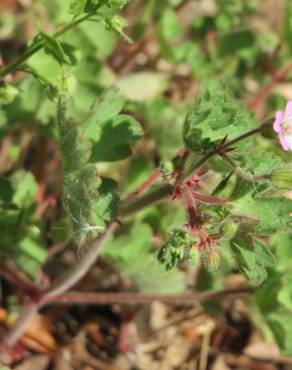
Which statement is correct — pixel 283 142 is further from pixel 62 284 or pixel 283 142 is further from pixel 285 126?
pixel 62 284

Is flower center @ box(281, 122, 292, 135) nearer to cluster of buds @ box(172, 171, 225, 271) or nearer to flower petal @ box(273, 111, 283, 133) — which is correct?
flower petal @ box(273, 111, 283, 133)

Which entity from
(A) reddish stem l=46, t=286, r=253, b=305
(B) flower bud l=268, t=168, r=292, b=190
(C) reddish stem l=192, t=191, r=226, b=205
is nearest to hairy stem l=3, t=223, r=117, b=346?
(A) reddish stem l=46, t=286, r=253, b=305

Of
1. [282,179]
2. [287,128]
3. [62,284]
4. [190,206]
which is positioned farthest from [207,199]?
[62,284]

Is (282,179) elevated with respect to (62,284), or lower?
elevated

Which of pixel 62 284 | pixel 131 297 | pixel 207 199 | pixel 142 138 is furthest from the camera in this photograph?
pixel 131 297

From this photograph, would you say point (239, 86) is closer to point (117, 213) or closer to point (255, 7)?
point (255, 7)

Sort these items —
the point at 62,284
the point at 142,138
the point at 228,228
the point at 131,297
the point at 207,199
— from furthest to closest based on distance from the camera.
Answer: the point at 131,297
the point at 62,284
the point at 142,138
the point at 207,199
the point at 228,228

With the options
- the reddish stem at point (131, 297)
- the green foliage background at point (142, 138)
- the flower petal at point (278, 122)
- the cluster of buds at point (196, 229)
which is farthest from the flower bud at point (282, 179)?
the reddish stem at point (131, 297)

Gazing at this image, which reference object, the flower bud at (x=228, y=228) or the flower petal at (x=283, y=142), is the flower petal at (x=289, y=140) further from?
the flower bud at (x=228, y=228)
